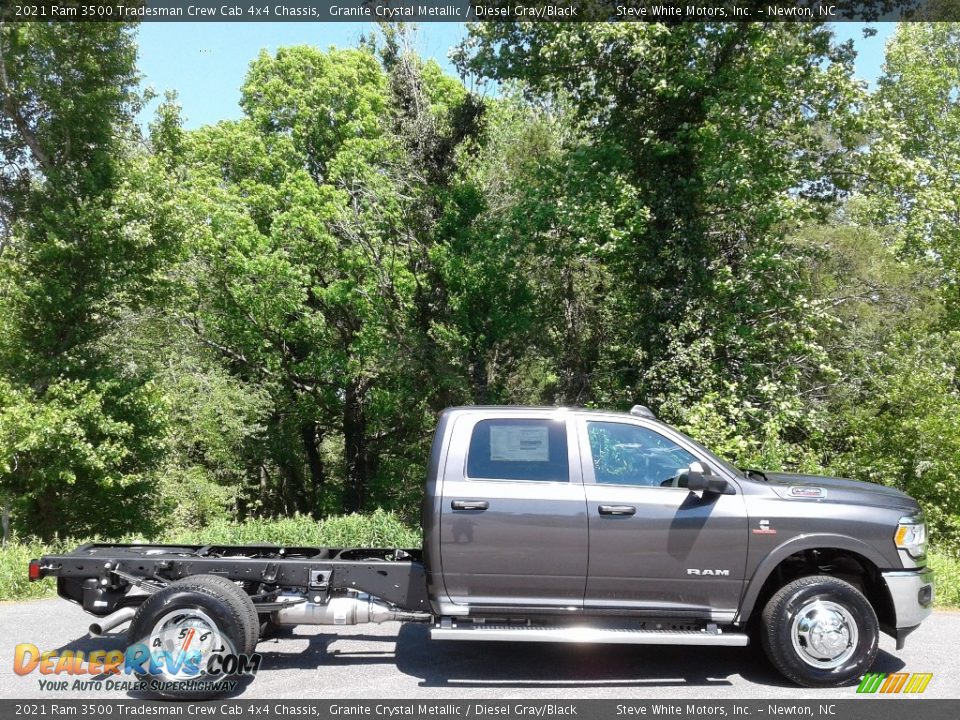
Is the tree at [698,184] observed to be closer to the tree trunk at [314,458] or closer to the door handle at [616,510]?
the door handle at [616,510]

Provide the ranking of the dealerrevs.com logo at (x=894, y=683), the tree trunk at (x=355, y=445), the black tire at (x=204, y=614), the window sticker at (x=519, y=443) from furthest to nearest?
the tree trunk at (x=355, y=445) → the window sticker at (x=519, y=443) → the dealerrevs.com logo at (x=894, y=683) → the black tire at (x=204, y=614)

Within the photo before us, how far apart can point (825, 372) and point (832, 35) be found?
22.9 feet

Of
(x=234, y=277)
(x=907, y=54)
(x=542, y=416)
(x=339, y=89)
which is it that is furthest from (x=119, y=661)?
(x=907, y=54)

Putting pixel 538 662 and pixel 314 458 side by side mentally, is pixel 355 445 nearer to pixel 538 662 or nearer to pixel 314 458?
pixel 314 458

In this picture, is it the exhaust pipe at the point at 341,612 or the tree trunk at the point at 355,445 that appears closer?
the exhaust pipe at the point at 341,612

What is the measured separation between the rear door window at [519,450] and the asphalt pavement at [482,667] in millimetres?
1518

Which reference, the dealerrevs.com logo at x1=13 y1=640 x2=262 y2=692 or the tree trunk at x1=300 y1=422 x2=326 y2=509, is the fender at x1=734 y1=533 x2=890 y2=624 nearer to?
the dealerrevs.com logo at x1=13 y1=640 x2=262 y2=692

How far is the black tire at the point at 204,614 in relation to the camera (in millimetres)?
5734

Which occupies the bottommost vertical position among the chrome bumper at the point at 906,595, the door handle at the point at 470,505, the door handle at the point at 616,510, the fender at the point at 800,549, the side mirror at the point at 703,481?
the chrome bumper at the point at 906,595

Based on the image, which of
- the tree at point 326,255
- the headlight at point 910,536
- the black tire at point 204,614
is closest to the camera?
the black tire at point 204,614

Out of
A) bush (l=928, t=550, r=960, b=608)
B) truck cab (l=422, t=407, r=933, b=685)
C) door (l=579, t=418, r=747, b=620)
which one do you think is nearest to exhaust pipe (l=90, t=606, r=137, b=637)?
truck cab (l=422, t=407, r=933, b=685)

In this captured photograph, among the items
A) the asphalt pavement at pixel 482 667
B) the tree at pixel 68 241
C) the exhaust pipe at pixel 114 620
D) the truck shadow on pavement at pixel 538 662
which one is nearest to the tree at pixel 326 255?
the tree at pixel 68 241

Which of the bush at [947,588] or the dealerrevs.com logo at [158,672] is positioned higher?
the dealerrevs.com logo at [158,672]

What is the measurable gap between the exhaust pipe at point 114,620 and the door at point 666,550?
3411mm
